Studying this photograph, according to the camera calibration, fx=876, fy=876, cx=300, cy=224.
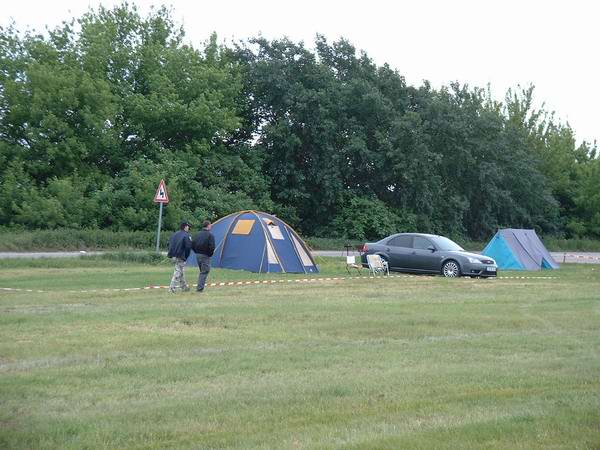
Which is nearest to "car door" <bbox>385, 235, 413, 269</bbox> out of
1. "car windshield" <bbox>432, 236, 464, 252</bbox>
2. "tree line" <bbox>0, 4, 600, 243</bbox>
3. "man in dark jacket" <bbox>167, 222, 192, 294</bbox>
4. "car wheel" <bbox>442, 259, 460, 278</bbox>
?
"car windshield" <bbox>432, 236, 464, 252</bbox>

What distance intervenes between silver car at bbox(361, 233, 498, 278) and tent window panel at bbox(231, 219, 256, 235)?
13.1ft

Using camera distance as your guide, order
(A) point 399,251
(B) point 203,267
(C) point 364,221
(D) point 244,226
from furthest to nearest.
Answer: (C) point 364,221, (A) point 399,251, (D) point 244,226, (B) point 203,267

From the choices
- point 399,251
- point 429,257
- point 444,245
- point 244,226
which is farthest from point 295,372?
point 444,245

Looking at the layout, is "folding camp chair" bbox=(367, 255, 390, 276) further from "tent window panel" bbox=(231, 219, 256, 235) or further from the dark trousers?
the dark trousers

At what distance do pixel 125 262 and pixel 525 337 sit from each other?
18.1 meters

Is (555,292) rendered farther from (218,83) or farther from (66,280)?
(218,83)

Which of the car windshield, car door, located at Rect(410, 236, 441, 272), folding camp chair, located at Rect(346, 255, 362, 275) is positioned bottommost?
folding camp chair, located at Rect(346, 255, 362, 275)

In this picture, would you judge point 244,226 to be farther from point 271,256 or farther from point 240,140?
point 240,140

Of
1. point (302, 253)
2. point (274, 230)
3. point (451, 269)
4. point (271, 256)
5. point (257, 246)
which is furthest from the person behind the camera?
point (302, 253)

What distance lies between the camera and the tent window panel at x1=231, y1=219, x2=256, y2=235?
26000 millimetres

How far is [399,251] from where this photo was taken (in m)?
27.2

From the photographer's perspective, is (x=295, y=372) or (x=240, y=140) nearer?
(x=295, y=372)

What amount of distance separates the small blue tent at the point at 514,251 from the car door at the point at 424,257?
4.79 metres

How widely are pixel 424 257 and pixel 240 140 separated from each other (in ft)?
81.6
